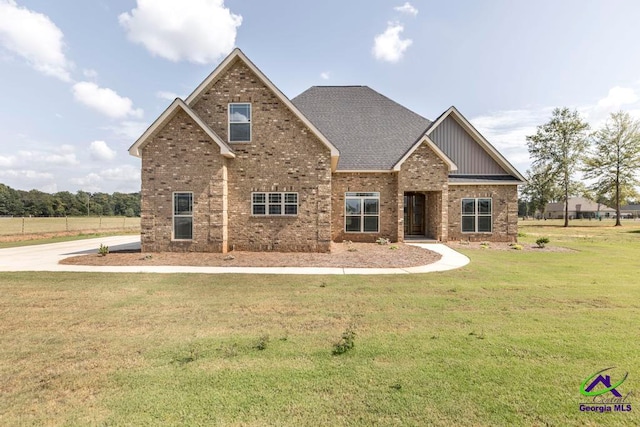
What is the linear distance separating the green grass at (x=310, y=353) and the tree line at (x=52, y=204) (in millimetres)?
87441

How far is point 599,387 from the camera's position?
3.52 m

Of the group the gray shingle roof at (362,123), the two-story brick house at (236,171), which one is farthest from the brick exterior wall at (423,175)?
the two-story brick house at (236,171)

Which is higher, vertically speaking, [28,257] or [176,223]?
[176,223]

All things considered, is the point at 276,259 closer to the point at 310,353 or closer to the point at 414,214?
the point at 310,353

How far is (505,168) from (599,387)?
58.3ft

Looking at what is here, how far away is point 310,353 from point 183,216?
35.6 ft

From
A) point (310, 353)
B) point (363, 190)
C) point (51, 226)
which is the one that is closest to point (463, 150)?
point (363, 190)

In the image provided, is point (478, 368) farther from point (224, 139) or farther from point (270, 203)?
point (224, 139)

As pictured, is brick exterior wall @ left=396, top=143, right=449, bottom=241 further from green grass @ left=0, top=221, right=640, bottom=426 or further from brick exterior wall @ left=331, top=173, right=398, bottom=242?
green grass @ left=0, top=221, right=640, bottom=426

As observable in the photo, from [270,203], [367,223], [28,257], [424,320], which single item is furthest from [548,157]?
[28,257]

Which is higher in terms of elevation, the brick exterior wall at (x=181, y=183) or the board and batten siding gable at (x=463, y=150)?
the board and batten siding gable at (x=463, y=150)

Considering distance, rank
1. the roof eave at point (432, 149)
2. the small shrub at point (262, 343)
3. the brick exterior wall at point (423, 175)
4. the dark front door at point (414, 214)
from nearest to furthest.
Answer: the small shrub at point (262, 343) → the roof eave at point (432, 149) → the brick exterior wall at point (423, 175) → the dark front door at point (414, 214)

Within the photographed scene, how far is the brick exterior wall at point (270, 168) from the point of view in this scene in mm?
13586

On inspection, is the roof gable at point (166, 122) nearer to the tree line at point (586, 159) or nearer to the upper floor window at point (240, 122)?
the upper floor window at point (240, 122)
